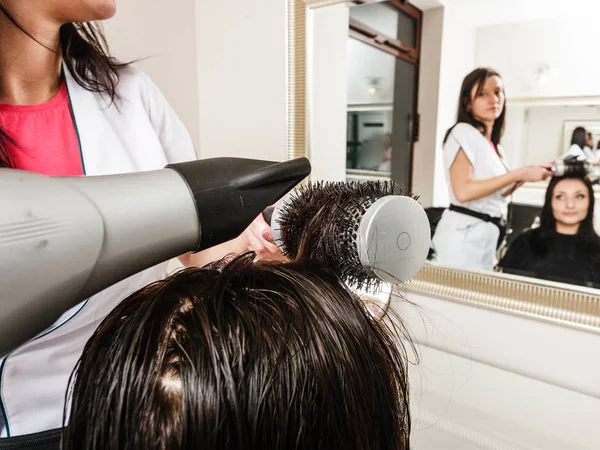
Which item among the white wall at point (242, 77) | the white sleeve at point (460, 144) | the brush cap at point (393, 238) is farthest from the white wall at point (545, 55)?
the brush cap at point (393, 238)

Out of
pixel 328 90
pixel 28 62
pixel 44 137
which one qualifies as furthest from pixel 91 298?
pixel 328 90

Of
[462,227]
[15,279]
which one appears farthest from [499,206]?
[15,279]

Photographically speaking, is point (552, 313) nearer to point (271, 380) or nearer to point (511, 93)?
point (511, 93)

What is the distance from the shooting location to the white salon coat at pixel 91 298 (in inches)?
21.2

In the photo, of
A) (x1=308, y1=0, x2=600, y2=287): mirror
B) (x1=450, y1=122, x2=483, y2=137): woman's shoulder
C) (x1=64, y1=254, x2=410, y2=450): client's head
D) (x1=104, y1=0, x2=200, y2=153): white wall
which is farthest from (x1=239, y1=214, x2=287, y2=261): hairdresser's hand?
(x1=104, y1=0, x2=200, y2=153): white wall

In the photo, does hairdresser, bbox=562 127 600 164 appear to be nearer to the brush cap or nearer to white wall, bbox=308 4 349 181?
white wall, bbox=308 4 349 181

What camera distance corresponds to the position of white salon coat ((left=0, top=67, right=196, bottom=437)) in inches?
21.2

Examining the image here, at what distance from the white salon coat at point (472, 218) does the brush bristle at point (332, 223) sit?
0.58 meters

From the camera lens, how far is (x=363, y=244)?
0.34 m

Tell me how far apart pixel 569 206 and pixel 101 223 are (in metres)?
0.88

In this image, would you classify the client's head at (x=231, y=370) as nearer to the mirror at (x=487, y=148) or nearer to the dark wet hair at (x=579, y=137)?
the mirror at (x=487, y=148)

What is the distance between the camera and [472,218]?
94 cm

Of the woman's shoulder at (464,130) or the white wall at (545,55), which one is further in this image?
the woman's shoulder at (464,130)

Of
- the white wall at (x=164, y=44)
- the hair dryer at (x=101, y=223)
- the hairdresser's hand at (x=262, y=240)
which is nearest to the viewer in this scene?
the hair dryer at (x=101, y=223)
